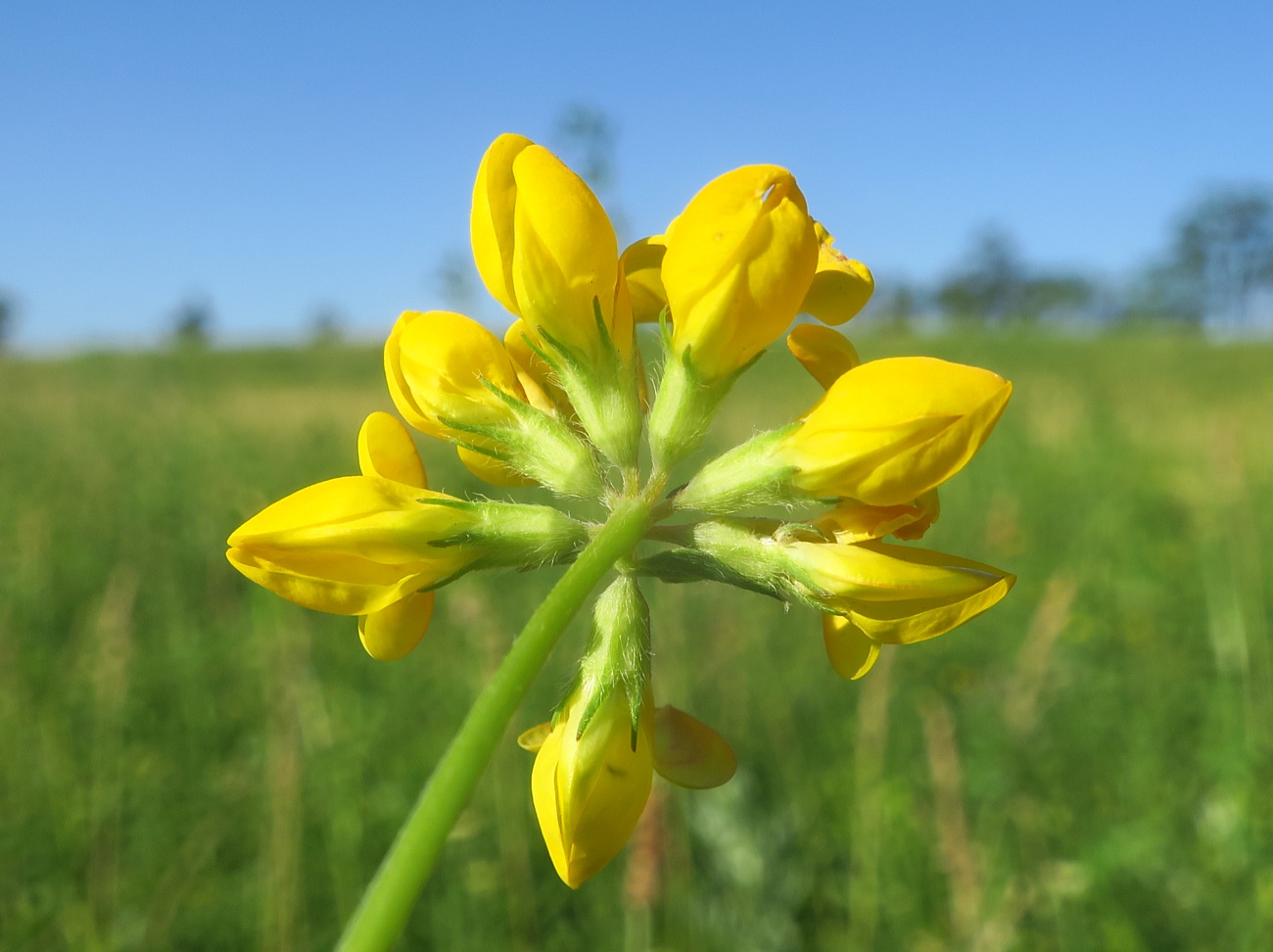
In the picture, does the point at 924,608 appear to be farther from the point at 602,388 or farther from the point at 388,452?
the point at 388,452

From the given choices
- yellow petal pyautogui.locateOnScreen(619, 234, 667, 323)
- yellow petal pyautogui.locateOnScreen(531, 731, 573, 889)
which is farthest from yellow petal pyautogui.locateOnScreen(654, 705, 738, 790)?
yellow petal pyautogui.locateOnScreen(619, 234, 667, 323)

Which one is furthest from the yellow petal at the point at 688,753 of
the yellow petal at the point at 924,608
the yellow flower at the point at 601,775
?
the yellow petal at the point at 924,608

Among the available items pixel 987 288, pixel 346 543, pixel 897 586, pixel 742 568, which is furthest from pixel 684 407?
pixel 987 288

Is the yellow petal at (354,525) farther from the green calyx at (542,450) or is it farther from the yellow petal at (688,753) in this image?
the yellow petal at (688,753)

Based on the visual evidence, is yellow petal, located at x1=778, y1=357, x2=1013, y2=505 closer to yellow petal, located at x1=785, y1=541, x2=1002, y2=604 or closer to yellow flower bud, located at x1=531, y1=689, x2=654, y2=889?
yellow petal, located at x1=785, y1=541, x2=1002, y2=604

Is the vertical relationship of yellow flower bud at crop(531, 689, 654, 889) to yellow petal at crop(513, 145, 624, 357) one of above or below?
below

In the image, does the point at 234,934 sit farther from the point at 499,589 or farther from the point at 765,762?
the point at 499,589

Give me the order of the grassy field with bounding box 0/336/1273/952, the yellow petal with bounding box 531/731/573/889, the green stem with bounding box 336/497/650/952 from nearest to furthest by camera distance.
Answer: the green stem with bounding box 336/497/650/952
the yellow petal with bounding box 531/731/573/889
the grassy field with bounding box 0/336/1273/952
